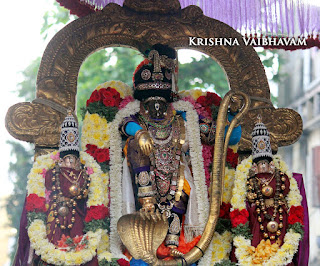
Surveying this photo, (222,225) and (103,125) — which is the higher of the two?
(103,125)

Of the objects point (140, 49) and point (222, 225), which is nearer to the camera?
point (222, 225)

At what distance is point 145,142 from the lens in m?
6.61

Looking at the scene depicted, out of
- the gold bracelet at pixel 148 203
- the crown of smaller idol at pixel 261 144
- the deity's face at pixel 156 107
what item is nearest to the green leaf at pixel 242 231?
the crown of smaller idol at pixel 261 144

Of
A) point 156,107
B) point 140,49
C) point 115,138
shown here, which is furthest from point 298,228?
point 140,49

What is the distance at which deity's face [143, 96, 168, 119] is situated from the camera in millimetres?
7105

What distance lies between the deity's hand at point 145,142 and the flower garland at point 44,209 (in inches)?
22.0

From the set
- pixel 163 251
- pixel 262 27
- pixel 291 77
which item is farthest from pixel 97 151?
pixel 291 77

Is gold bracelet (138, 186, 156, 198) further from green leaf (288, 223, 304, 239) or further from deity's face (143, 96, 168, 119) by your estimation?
green leaf (288, 223, 304, 239)

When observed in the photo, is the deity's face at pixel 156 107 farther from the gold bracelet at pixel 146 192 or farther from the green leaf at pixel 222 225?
the green leaf at pixel 222 225

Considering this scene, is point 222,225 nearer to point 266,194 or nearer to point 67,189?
point 266,194

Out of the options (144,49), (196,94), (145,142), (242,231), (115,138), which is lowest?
(242,231)

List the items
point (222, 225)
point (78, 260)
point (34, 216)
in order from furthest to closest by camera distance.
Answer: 1. point (222, 225)
2. point (34, 216)
3. point (78, 260)

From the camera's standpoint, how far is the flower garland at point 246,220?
6.42 m

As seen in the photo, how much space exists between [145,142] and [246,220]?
4.32 feet
